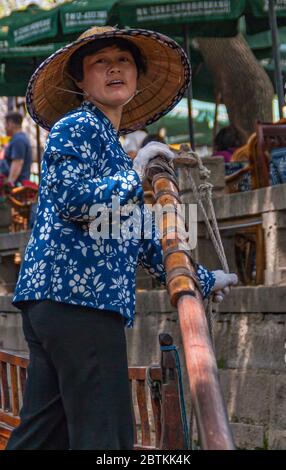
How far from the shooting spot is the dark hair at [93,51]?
14.3 feet

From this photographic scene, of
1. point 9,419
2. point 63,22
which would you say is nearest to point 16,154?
point 63,22

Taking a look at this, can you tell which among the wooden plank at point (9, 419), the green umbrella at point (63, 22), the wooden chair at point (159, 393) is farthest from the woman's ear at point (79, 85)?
the green umbrella at point (63, 22)

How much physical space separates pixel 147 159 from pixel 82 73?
0.42 m

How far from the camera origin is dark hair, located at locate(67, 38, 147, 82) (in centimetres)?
437

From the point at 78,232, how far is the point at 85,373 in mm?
484

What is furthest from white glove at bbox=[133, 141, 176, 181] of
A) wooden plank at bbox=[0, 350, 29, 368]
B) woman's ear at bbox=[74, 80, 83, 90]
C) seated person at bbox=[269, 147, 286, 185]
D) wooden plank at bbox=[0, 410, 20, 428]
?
seated person at bbox=[269, 147, 286, 185]

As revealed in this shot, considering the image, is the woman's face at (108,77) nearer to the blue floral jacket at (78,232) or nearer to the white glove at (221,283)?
the blue floral jacket at (78,232)

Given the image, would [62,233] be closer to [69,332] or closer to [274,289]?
[69,332]

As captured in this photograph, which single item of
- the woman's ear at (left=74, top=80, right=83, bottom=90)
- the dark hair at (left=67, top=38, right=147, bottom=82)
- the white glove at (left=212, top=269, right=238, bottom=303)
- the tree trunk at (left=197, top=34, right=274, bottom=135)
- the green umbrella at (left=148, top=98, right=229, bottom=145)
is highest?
the green umbrella at (left=148, top=98, right=229, bottom=145)

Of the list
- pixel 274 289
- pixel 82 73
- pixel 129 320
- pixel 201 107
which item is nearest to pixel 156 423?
pixel 129 320

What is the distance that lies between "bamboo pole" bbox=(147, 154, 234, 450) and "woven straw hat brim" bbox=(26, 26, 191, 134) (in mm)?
423

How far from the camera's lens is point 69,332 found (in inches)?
157

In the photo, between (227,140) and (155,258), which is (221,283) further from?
(227,140)

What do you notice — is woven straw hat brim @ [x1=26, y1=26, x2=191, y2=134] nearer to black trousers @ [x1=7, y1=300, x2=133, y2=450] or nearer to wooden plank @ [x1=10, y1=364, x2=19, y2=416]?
black trousers @ [x1=7, y1=300, x2=133, y2=450]
